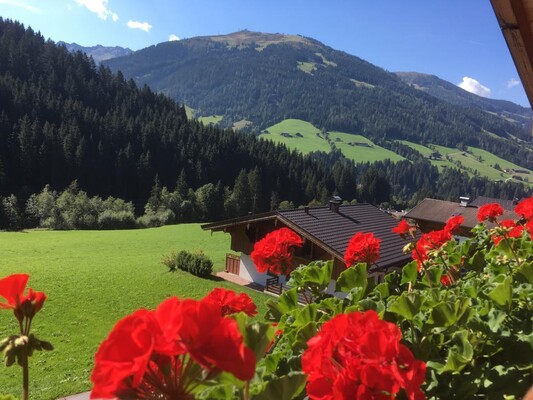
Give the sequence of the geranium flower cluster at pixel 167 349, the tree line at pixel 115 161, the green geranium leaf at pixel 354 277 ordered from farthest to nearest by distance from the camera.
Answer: the tree line at pixel 115 161
the green geranium leaf at pixel 354 277
the geranium flower cluster at pixel 167 349

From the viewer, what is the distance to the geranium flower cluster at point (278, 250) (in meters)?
3.11

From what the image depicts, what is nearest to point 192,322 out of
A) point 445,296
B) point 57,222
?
point 445,296

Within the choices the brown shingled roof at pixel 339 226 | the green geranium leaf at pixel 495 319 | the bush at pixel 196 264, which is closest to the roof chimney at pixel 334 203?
the brown shingled roof at pixel 339 226

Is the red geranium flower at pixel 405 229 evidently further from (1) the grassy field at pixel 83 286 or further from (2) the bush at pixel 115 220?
(2) the bush at pixel 115 220

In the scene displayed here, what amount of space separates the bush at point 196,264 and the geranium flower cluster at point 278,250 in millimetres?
20163

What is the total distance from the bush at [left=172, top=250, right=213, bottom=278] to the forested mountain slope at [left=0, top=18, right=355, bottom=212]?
53149 mm

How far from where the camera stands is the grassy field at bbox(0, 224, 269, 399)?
35.8 ft

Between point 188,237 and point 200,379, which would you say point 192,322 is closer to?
point 200,379

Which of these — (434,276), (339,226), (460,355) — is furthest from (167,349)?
(339,226)

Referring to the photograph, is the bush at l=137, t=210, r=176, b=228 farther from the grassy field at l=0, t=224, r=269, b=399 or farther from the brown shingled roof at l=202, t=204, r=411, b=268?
the brown shingled roof at l=202, t=204, r=411, b=268

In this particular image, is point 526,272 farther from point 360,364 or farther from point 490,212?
point 490,212

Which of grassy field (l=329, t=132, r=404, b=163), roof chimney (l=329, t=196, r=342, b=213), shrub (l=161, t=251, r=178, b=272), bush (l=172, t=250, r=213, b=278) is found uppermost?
grassy field (l=329, t=132, r=404, b=163)

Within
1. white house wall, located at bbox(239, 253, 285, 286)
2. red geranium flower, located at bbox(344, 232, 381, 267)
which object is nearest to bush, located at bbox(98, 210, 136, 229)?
white house wall, located at bbox(239, 253, 285, 286)

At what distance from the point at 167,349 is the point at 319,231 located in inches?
762
